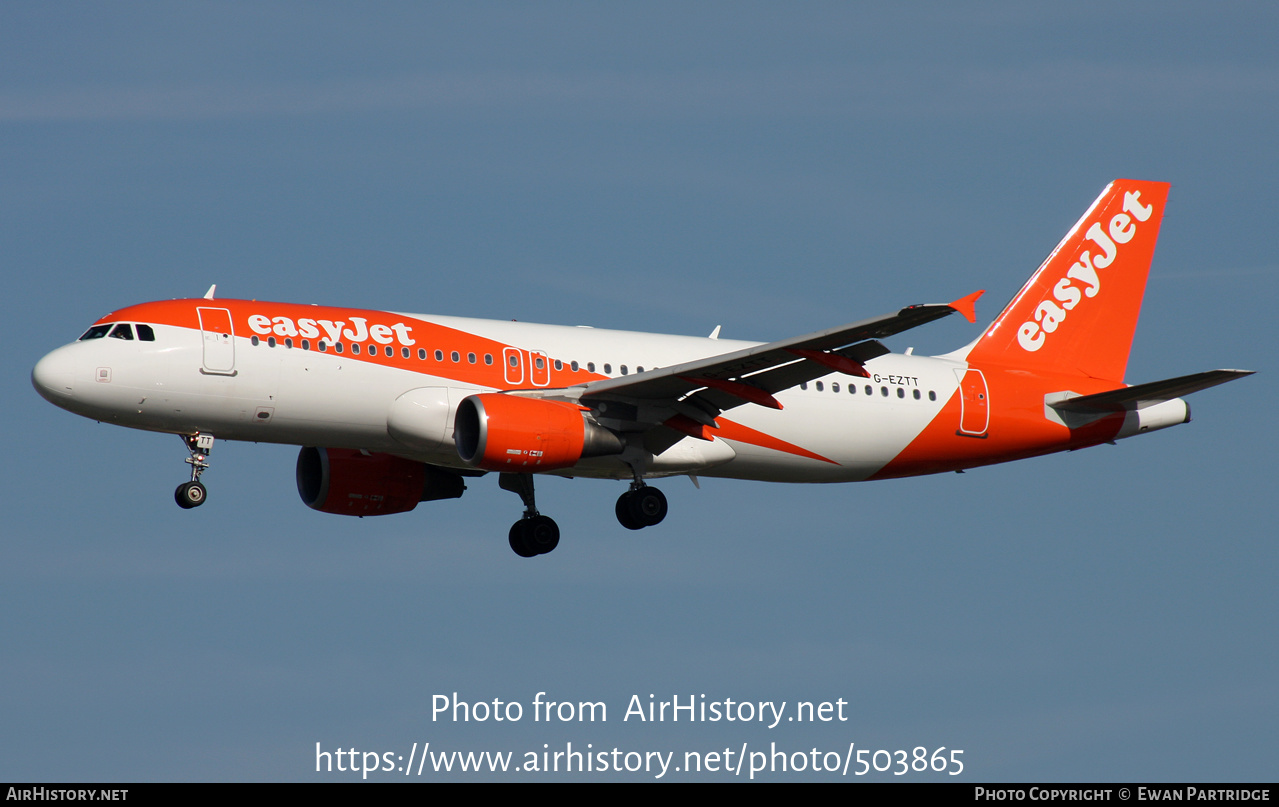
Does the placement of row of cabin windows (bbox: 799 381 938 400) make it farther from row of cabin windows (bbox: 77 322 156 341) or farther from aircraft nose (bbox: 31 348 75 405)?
aircraft nose (bbox: 31 348 75 405)

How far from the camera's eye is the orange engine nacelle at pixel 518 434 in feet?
110

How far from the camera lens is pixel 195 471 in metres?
34.2

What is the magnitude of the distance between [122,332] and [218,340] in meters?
1.92

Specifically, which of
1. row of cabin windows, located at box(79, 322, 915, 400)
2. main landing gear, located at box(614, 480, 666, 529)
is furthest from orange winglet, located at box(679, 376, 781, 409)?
main landing gear, located at box(614, 480, 666, 529)

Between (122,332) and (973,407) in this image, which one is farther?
(973,407)

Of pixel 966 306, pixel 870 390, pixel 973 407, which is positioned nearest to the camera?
pixel 966 306

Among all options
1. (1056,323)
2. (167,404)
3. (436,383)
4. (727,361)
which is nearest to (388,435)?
(436,383)

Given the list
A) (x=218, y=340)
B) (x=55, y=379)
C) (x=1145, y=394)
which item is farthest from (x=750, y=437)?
(x=55, y=379)

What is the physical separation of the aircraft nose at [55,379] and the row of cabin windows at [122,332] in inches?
33.6

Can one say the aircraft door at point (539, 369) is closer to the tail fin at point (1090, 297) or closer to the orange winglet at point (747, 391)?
the orange winglet at point (747, 391)

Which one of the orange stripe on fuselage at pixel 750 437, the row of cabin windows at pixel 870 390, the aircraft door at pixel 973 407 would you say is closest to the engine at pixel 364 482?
the orange stripe on fuselage at pixel 750 437

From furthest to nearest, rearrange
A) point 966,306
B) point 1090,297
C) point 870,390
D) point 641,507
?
point 1090,297, point 870,390, point 641,507, point 966,306

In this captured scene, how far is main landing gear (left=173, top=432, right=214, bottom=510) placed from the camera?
33.9 meters

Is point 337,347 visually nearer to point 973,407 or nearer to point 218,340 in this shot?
point 218,340
